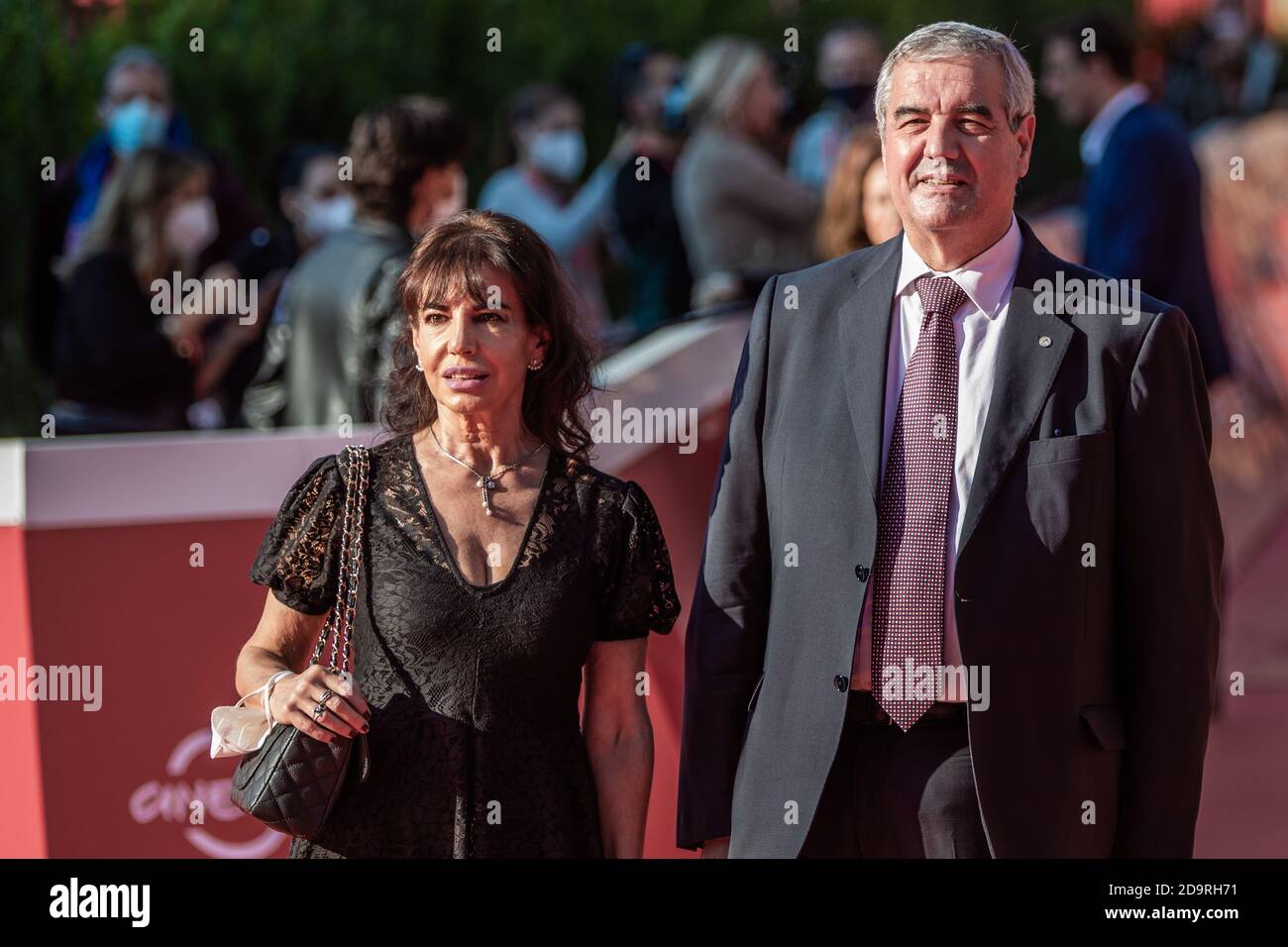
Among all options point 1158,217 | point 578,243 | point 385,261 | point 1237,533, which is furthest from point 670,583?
point 1237,533

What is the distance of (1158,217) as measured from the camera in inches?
239

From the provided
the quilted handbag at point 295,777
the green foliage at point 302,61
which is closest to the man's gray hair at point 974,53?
the quilted handbag at point 295,777

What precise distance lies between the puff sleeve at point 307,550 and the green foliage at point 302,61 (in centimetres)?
605

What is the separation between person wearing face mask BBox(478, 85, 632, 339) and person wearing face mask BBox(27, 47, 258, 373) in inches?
49.6

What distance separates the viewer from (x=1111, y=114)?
6.34 meters

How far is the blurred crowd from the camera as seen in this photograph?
16.8 ft

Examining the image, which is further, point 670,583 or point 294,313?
point 294,313

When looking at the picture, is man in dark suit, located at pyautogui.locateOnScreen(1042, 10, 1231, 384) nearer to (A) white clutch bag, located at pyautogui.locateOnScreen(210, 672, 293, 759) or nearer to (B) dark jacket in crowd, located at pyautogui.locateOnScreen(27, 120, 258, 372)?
(B) dark jacket in crowd, located at pyautogui.locateOnScreen(27, 120, 258, 372)

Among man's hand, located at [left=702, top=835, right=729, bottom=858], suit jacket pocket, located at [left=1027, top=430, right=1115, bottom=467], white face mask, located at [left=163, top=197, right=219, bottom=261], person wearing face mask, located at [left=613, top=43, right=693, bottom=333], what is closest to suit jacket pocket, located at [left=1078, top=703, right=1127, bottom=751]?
suit jacket pocket, located at [left=1027, top=430, right=1115, bottom=467]

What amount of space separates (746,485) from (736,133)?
467 centimetres

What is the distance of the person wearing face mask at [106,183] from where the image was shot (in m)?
7.27

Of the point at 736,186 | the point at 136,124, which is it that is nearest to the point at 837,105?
the point at 736,186

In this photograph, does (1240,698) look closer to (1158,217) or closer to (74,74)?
(1158,217)

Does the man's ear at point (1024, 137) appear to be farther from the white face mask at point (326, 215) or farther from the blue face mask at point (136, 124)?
the blue face mask at point (136, 124)
